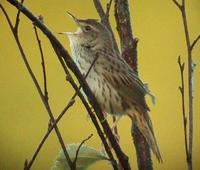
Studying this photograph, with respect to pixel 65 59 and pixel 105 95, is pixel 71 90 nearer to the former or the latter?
pixel 105 95

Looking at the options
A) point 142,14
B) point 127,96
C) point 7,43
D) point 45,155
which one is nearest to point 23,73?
point 7,43

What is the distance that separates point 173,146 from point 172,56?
0.31m

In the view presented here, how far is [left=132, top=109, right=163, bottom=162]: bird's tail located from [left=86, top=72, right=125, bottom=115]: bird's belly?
65mm

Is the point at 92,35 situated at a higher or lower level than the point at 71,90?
higher

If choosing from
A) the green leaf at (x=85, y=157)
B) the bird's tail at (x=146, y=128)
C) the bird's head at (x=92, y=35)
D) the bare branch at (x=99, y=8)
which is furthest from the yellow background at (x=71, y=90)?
the green leaf at (x=85, y=157)

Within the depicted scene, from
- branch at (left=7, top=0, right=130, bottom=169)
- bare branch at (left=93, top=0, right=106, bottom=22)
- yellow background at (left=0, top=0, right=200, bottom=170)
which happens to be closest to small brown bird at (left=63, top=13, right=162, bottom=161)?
bare branch at (left=93, top=0, right=106, bottom=22)

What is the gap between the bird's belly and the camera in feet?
4.66

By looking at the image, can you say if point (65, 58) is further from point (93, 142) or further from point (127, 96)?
point (93, 142)

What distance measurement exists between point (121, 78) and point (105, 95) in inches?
2.3

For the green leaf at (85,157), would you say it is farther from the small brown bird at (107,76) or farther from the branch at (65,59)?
the small brown bird at (107,76)

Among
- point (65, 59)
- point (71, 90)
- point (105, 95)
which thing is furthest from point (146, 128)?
point (71, 90)

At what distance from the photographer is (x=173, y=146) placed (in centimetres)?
201

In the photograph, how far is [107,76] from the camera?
1443 mm

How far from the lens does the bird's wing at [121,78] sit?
1432 mm
